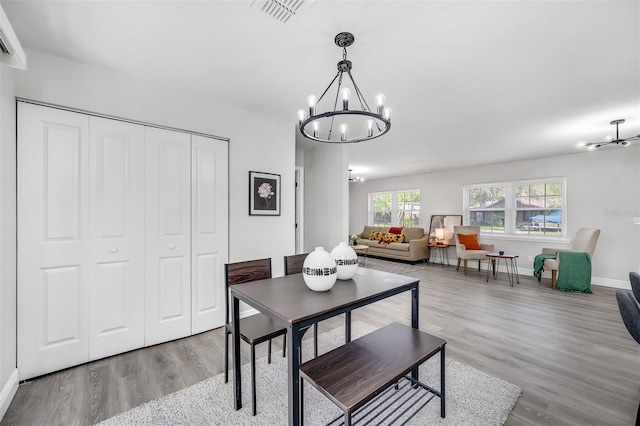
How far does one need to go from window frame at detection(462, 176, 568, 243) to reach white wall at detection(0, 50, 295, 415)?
511 cm

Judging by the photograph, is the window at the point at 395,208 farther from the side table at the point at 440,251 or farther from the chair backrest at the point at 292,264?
the chair backrest at the point at 292,264

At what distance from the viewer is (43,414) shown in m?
1.66

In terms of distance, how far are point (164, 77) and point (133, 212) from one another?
123 cm

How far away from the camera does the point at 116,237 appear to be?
92.3 inches

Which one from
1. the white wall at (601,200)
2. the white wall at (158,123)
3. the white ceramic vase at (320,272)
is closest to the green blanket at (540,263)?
the white wall at (601,200)

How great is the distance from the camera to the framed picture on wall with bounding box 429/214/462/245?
6.85m

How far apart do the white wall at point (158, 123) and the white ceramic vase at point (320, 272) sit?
5.25 ft

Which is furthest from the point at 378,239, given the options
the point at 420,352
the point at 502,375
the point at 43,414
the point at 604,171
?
the point at 43,414

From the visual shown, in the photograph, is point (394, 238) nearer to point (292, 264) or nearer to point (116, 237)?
point (292, 264)

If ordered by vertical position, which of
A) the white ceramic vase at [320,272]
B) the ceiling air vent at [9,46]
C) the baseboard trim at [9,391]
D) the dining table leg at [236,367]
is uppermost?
the ceiling air vent at [9,46]

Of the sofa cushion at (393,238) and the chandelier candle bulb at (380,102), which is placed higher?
the chandelier candle bulb at (380,102)

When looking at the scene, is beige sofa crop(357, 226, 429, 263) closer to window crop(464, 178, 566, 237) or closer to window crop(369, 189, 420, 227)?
window crop(369, 189, 420, 227)

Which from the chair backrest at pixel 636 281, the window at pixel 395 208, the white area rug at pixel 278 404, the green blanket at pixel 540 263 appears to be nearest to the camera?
the white area rug at pixel 278 404

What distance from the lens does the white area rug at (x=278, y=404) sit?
5.27ft
